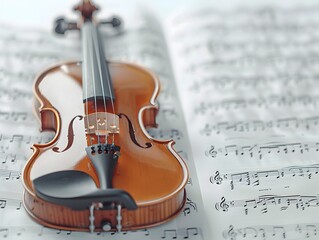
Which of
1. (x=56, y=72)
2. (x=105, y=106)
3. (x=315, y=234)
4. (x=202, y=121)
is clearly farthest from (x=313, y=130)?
(x=56, y=72)

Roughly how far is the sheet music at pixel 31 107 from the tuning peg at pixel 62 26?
4 cm

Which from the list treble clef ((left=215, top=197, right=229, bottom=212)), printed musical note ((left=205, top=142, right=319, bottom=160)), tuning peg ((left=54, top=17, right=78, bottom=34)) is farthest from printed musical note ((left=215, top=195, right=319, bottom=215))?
tuning peg ((left=54, top=17, right=78, bottom=34))

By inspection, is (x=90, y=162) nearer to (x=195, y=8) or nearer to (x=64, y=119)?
(x=64, y=119)

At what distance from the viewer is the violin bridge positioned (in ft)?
3.74

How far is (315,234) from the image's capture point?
108 cm

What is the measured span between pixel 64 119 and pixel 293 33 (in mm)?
874

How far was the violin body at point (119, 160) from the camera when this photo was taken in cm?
102

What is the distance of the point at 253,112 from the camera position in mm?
1444

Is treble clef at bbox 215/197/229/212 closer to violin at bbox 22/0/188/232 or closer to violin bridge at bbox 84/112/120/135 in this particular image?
violin at bbox 22/0/188/232

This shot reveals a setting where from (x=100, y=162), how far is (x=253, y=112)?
523 millimetres

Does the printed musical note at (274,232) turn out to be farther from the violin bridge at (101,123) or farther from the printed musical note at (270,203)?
the violin bridge at (101,123)

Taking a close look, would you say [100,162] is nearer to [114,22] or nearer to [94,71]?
[94,71]

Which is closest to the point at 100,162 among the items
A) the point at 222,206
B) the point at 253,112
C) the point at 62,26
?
the point at 222,206

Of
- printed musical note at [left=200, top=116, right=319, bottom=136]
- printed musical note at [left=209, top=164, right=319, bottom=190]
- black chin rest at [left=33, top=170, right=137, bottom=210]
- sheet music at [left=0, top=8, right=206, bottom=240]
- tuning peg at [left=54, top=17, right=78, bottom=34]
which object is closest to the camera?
black chin rest at [left=33, top=170, right=137, bottom=210]
